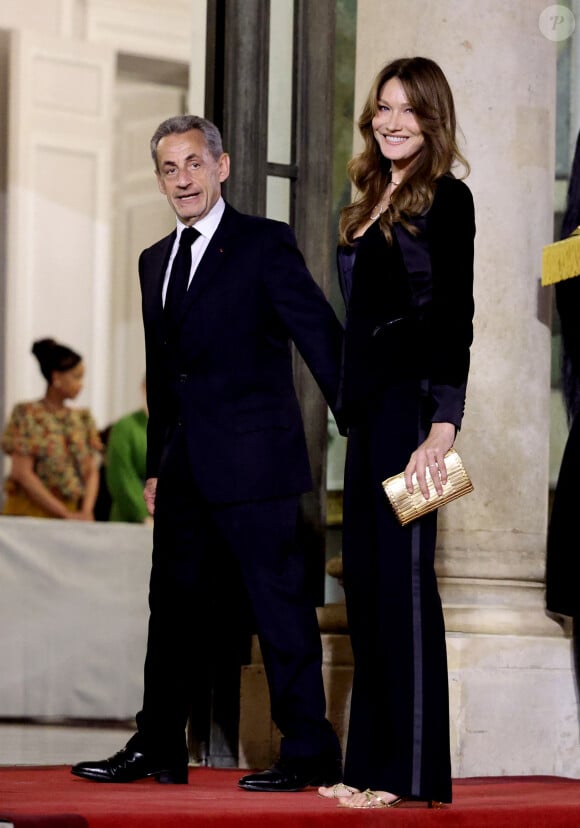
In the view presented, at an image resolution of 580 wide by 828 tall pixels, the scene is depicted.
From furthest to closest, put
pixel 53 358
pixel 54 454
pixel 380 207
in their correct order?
1. pixel 53 358
2. pixel 54 454
3. pixel 380 207

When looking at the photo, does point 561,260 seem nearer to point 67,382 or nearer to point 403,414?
point 403,414

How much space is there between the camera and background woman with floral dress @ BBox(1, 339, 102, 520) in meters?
8.01

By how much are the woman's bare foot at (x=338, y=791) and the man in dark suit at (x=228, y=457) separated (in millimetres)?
125

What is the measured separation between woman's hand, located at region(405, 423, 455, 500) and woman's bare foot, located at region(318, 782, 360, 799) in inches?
27.0

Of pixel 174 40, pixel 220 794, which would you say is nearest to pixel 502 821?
pixel 220 794

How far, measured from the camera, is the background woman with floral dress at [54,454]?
315 inches

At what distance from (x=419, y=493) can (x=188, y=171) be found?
105cm

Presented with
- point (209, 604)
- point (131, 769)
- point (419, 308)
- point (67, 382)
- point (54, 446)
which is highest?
point (67, 382)

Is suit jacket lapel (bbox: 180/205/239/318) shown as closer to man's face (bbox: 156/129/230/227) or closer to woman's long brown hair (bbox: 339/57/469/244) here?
man's face (bbox: 156/129/230/227)

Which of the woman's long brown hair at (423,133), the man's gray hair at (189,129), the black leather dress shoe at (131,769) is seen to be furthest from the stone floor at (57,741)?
the woman's long brown hair at (423,133)

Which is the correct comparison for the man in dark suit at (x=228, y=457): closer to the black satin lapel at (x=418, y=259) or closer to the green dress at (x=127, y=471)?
the black satin lapel at (x=418, y=259)

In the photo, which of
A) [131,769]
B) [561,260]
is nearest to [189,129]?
[561,260]

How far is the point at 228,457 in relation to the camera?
13.4 ft

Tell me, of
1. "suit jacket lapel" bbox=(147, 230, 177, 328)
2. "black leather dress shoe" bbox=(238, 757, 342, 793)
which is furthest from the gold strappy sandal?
"suit jacket lapel" bbox=(147, 230, 177, 328)
